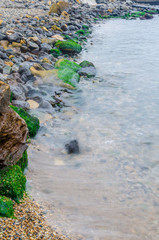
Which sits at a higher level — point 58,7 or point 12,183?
point 58,7

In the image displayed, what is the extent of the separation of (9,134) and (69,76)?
5473 mm

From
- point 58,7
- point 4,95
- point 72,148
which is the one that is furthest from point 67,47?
point 58,7

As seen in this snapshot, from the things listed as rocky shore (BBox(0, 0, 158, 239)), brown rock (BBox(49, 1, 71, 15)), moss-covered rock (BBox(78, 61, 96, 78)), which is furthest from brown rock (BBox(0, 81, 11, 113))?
brown rock (BBox(49, 1, 71, 15))

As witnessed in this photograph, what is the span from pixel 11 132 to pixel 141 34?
18212mm

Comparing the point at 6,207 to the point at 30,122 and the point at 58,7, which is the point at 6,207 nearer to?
the point at 30,122

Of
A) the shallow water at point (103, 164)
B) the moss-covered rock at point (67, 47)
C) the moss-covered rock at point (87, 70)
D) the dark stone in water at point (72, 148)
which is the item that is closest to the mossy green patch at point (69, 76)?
the shallow water at point (103, 164)

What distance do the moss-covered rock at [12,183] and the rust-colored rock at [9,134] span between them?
0.11 m

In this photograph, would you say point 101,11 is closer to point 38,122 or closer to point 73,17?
point 73,17

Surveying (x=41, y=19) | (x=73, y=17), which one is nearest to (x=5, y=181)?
(x=41, y=19)

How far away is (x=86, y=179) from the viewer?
13.3 feet

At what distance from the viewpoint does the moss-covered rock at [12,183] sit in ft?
10.1

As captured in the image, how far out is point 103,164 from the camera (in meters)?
4.49

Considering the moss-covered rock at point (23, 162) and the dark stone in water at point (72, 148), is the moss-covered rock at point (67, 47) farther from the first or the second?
the moss-covered rock at point (23, 162)

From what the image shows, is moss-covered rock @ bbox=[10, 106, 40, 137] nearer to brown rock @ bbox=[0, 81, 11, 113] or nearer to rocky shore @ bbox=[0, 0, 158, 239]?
rocky shore @ bbox=[0, 0, 158, 239]
